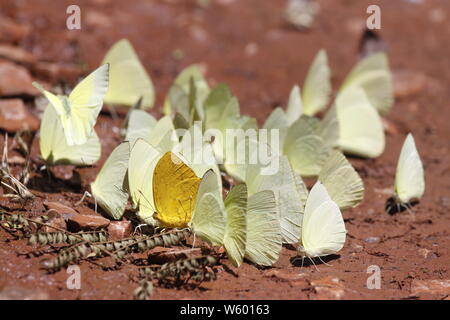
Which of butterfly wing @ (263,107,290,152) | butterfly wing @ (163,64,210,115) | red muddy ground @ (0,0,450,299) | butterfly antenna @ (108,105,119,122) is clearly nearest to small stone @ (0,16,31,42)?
red muddy ground @ (0,0,450,299)

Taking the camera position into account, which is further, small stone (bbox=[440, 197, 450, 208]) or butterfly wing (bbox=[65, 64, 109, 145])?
small stone (bbox=[440, 197, 450, 208])

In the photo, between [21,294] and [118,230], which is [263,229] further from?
[21,294]

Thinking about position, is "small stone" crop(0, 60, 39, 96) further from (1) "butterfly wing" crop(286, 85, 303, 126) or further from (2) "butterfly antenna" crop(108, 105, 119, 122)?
(1) "butterfly wing" crop(286, 85, 303, 126)

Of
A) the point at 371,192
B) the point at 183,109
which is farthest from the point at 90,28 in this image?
the point at 371,192

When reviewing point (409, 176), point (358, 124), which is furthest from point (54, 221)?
point (358, 124)
